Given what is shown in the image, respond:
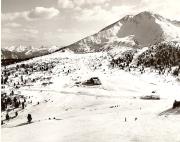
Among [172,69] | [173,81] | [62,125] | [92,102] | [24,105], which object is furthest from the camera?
[172,69]

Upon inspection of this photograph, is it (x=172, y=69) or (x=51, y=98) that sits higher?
(x=172, y=69)

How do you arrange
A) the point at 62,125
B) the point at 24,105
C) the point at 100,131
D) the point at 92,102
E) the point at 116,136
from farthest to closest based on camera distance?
the point at 24,105 → the point at 92,102 → the point at 62,125 → the point at 100,131 → the point at 116,136

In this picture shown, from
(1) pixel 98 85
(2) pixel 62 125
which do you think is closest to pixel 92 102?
(1) pixel 98 85

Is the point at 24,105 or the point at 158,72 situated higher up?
the point at 158,72

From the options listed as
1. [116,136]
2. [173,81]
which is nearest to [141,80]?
[173,81]

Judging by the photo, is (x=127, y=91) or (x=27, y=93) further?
(x=27, y=93)

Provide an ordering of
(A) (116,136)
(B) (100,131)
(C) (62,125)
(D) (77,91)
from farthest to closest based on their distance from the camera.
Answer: (D) (77,91) < (C) (62,125) < (B) (100,131) < (A) (116,136)

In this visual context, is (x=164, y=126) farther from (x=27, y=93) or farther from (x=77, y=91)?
(x=27, y=93)

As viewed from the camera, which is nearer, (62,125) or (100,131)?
(100,131)

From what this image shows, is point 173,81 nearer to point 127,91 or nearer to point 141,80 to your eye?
point 141,80
